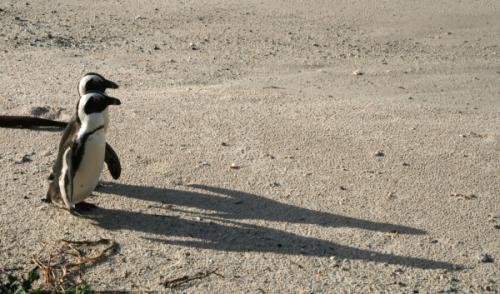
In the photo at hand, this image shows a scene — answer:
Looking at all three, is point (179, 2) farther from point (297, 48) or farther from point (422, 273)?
point (422, 273)

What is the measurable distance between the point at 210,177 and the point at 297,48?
9.27ft

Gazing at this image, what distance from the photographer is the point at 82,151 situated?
13.8 ft

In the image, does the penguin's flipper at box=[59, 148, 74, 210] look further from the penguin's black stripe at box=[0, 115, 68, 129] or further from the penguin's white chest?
the penguin's black stripe at box=[0, 115, 68, 129]

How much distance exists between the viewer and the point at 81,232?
4.21m

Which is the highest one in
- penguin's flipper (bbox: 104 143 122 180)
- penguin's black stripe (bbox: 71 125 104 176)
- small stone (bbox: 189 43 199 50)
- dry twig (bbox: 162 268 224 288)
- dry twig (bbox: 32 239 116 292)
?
small stone (bbox: 189 43 199 50)

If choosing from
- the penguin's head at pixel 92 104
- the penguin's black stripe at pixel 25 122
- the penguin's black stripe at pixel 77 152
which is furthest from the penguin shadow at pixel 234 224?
the penguin's black stripe at pixel 25 122

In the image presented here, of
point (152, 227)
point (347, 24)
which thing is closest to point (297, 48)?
point (347, 24)

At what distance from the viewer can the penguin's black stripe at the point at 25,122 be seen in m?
5.42

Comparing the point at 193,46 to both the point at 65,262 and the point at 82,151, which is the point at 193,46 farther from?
the point at 65,262

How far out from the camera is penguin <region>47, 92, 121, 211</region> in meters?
4.19

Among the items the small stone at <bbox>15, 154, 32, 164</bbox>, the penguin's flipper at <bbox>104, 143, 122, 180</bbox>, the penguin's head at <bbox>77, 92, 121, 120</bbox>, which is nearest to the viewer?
the penguin's head at <bbox>77, 92, 121, 120</bbox>

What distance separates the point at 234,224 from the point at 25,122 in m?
1.93

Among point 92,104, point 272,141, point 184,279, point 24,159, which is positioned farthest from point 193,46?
point 184,279

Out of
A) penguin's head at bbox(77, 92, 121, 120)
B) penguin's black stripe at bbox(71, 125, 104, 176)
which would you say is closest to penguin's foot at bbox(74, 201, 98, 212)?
penguin's black stripe at bbox(71, 125, 104, 176)
